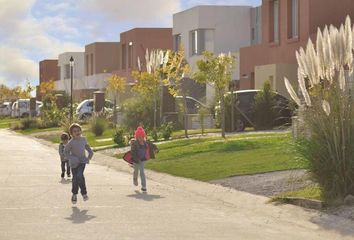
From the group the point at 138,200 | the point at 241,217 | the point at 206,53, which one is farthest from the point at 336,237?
the point at 206,53

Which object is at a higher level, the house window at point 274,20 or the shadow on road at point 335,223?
the house window at point 274,20

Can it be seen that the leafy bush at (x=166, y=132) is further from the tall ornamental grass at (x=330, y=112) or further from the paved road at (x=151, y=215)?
the tall ornamental grass at (x=330, y=112)

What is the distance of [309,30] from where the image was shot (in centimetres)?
3547

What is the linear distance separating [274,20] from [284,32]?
2.29 m

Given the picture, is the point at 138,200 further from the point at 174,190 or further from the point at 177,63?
the point at 177,63

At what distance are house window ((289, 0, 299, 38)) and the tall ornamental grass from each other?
24.5m

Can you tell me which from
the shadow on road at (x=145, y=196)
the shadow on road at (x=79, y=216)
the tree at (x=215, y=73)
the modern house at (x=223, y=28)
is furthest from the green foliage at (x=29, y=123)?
the shadow on road at (x=79, y=216)

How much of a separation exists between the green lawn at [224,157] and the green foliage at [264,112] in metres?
3.58

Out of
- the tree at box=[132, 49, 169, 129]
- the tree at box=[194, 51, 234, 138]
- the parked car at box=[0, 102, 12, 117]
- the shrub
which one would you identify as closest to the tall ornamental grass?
the tree at box=[194, 51, 234, 138]

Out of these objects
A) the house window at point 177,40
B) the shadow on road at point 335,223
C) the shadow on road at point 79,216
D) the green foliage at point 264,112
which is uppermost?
the house window at point 177,40

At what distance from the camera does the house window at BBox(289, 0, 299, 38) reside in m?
37.2

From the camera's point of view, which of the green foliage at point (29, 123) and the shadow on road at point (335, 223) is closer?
the shadow on road at point (335, 223)

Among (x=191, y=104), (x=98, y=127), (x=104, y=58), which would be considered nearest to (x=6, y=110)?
(x=104, y=58)

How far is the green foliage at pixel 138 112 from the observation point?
34438 mm
